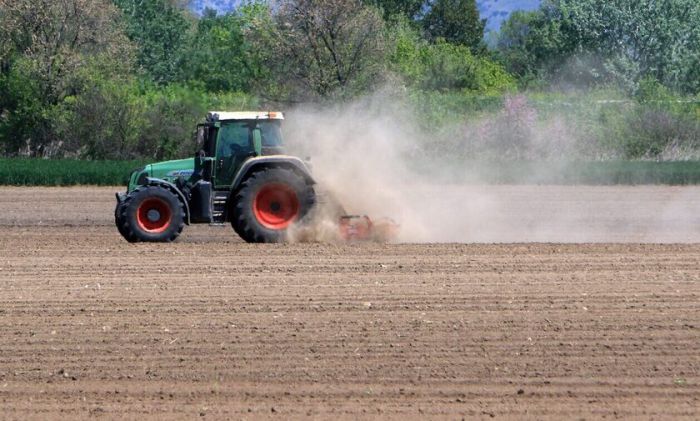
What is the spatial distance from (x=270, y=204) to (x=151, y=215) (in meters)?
1.86

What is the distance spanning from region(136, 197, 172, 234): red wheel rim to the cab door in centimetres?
91

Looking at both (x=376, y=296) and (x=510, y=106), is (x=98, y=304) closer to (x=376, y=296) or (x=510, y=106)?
(x=376, y=296)

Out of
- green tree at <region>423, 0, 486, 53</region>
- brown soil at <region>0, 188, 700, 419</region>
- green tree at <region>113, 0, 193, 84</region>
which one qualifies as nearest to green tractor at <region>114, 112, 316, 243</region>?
brown soil at <region>0, 188, 700, 419</region>

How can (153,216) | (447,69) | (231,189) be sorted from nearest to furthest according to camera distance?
(231,189)
(153,216)
(447,69)

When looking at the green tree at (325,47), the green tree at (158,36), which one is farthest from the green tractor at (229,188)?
the green tree at (158,36)

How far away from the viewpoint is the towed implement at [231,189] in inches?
705

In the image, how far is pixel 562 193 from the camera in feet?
106

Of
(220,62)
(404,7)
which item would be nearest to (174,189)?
(220,62)

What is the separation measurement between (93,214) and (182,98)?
587 inches

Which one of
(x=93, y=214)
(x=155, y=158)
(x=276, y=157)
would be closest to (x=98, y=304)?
(x=276, y=157)

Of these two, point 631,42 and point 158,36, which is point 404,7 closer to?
point 158,36

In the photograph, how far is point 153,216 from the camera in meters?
18.2

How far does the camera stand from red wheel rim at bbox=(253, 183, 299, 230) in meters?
18.0

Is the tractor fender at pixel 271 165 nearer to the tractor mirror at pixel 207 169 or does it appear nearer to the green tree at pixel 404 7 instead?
the tractor mirror at pixel 207 169
